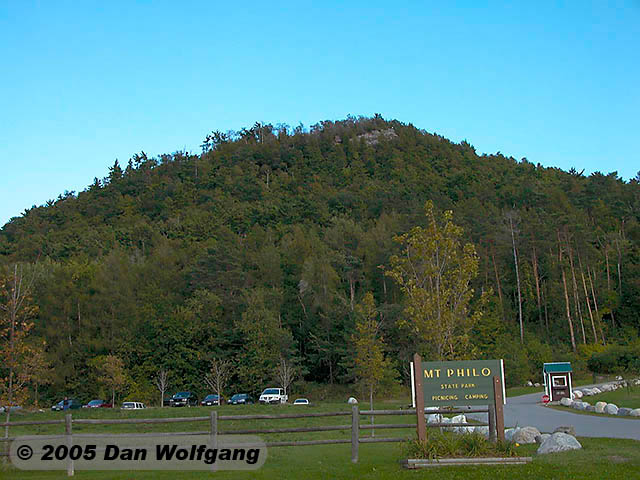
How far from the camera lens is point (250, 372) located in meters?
54.4

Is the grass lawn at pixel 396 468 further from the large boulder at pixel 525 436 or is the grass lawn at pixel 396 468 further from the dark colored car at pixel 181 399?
the dark colored car at pixel 181 399

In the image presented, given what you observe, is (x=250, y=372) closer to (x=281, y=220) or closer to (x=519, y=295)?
(x=519, y=295)

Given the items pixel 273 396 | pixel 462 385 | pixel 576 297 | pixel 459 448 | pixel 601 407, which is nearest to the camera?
pixel 459 448

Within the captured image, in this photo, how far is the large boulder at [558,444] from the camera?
1380 centimetres

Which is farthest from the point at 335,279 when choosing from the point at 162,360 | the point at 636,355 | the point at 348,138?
the point at 348,138

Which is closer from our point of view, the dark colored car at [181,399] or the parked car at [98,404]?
the dark colored car at [181,399]

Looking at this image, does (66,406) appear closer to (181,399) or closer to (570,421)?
(181,399)

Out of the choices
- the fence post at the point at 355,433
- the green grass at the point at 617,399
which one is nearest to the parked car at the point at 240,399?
the green grass at the point at 617,399

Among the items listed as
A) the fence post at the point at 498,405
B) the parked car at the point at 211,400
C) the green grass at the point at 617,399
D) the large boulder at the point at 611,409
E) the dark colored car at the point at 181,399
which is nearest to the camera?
the fence post at the point at 498,405

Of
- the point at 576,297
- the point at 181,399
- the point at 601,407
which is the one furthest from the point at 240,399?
the point at 576,297

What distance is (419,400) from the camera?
12711 millimetres

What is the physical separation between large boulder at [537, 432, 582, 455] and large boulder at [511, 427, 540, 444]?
6.02 ft

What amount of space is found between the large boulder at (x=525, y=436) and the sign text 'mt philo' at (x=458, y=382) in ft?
13.0

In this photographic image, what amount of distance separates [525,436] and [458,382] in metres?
4.53
